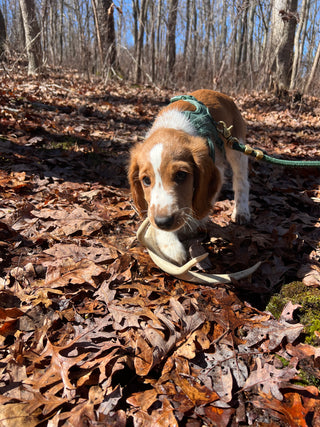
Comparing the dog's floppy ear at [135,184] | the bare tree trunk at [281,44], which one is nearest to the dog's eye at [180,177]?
the dog's floppy ear at [135,184]

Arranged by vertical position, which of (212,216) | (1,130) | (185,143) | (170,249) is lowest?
(212,216)

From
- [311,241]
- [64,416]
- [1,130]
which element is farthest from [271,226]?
[1,130]

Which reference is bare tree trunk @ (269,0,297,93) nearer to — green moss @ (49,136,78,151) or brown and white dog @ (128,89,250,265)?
green moss @ (49,136,78,151)

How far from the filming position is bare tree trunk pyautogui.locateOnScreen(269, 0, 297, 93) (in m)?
11.3

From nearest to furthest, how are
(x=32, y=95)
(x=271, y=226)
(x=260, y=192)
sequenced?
(x=271, y=226) → (x=260, y=192) → (x=32, y=95)

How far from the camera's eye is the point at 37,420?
162cm

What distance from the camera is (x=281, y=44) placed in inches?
453

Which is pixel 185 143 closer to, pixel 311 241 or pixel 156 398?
pixel 311 241

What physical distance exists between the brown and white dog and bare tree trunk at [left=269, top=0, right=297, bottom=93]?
1004 centimetres

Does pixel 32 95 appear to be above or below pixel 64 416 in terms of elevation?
above

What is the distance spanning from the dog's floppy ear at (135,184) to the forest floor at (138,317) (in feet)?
1.18

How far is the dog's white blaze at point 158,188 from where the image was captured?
269cm

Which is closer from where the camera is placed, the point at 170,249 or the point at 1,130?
the point at 170,249

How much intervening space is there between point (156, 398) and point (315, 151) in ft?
21.2
